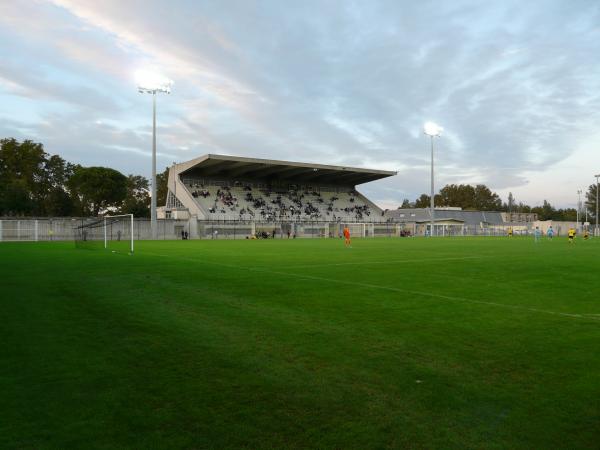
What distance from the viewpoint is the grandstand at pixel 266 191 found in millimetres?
66000

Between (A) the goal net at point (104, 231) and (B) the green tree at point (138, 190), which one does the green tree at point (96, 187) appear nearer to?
(B) the green tree at point (138, 190)

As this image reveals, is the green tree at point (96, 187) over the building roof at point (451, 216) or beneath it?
over

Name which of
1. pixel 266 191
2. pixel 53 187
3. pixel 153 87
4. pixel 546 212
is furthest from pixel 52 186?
pixel 546 212

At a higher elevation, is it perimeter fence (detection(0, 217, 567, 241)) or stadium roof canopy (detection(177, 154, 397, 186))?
stadium roof canopy (detection(177, 154, 397, 186))

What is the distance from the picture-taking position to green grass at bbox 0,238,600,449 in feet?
12.2

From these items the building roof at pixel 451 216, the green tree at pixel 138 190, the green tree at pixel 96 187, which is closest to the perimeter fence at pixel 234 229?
the building roof at pixel 451 216

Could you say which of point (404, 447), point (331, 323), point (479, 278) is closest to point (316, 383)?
point (404, 447)

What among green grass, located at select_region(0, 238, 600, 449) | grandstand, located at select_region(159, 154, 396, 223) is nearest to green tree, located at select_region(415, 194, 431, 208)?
grandstand, located at select_region(159, 154, 396, 223)

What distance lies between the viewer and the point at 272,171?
71.8m

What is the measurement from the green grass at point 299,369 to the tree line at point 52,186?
73.3 m

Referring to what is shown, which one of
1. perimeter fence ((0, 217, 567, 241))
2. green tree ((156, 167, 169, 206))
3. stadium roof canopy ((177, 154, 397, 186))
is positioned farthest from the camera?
green tree ((156, 167, 169, 206))

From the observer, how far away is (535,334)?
7.00 meters

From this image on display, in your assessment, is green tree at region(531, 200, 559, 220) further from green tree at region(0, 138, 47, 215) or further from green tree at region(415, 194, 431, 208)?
green tree at region(0, 138, 47, 215)

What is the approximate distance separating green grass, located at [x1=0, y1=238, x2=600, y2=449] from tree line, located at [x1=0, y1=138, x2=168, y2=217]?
7332cm
